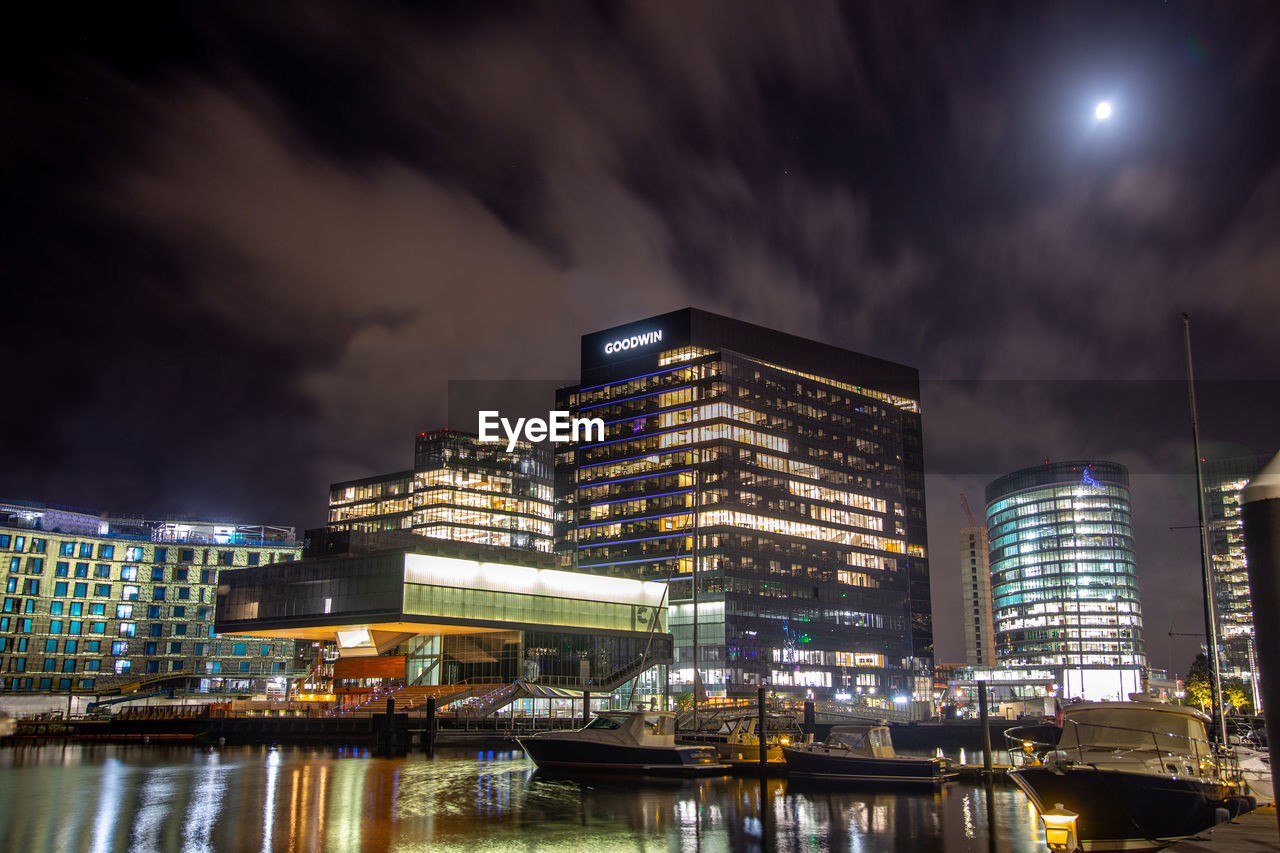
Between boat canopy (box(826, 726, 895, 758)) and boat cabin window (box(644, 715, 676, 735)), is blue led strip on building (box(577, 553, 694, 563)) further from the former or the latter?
boat canopy (box(826, 726, 895, 758))

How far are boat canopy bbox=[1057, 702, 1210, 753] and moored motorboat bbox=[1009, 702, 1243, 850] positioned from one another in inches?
1.1

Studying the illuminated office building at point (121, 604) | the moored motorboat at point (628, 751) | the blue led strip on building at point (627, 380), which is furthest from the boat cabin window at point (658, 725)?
the blue led strip on building at point (627, 380)

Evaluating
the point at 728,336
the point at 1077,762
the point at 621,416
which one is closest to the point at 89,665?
the point at 621,416

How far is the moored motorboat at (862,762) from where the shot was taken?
1983 inches

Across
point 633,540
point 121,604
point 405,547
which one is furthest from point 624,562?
point 121,604

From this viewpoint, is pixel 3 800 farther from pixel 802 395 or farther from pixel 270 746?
pixel 802 395

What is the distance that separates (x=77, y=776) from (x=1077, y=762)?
54821 millimetres

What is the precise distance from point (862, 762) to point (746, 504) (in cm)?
12154

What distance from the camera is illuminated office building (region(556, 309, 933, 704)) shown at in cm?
16412

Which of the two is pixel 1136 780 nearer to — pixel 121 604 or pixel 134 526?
pixel 121 604

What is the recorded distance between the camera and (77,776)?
190 ft

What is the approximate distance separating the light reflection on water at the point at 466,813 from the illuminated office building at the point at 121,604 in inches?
3559

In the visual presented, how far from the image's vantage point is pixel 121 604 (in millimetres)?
156125

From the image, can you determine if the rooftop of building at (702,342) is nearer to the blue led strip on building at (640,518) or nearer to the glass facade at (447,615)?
the blue led strip on building at (640,518)
